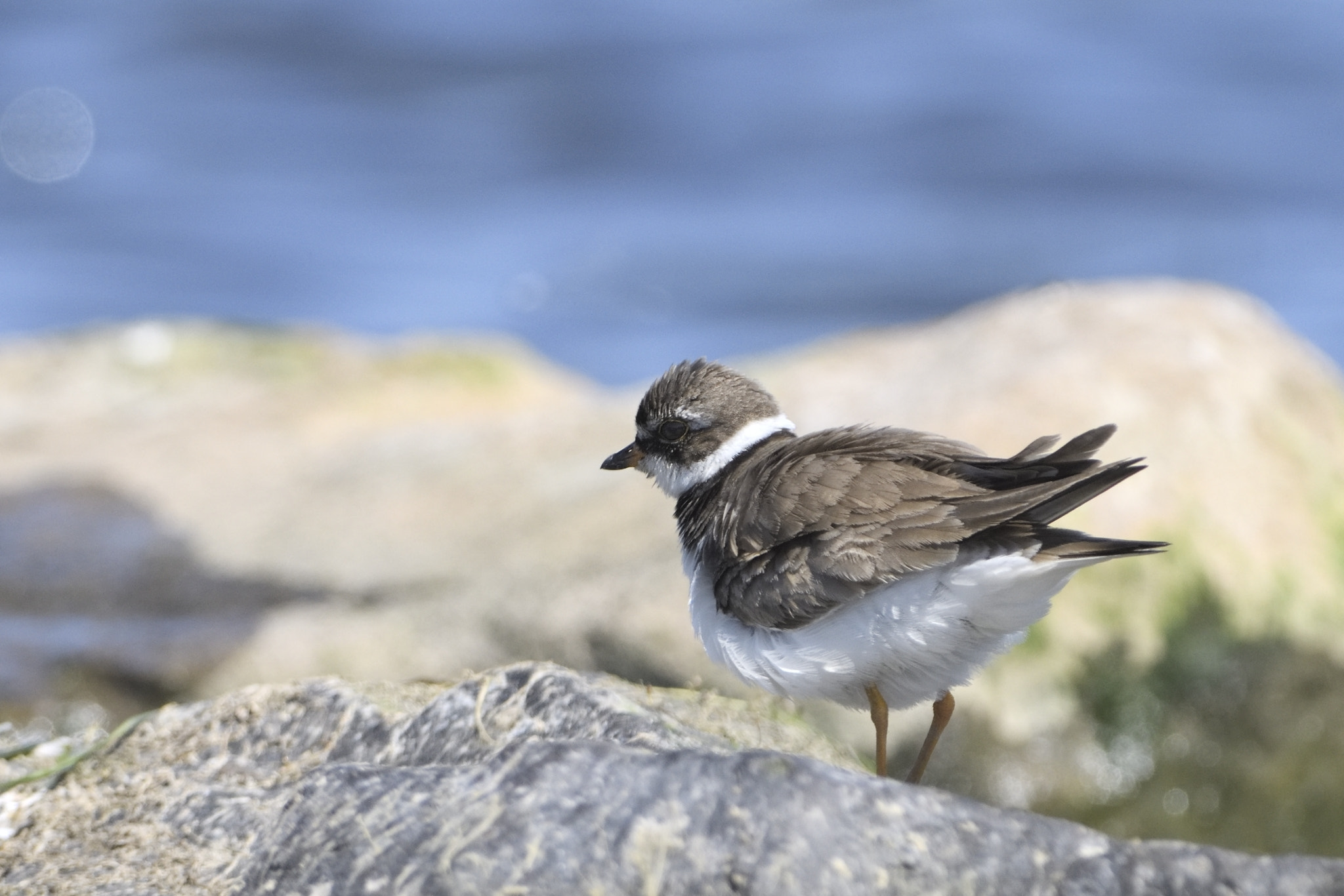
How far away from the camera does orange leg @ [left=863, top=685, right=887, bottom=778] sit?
17.9ft

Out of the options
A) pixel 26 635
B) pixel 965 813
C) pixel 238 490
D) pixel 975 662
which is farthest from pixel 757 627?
pixel 238 490

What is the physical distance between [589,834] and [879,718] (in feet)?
6.09

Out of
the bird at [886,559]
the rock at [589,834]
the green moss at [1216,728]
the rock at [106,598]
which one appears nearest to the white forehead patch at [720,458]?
the bird at [886,559]

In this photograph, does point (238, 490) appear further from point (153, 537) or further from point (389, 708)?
point (389, 708)

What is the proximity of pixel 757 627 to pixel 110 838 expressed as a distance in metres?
2.37

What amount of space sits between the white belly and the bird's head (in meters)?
1.10

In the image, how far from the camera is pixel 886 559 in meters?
5.15

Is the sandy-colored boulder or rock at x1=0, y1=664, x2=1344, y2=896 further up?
the sandy-colored boulder

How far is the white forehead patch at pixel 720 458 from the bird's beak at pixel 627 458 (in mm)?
131

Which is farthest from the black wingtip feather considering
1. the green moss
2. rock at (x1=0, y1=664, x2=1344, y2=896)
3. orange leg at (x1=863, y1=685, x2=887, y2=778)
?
the green moss

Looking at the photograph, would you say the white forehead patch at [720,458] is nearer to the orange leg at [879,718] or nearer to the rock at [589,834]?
the orange leg at [879,718]

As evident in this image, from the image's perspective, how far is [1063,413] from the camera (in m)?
8.79

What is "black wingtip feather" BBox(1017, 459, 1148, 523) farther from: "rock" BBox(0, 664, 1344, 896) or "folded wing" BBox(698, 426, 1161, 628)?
"rock" BBox(0, 664, 1344, 896)

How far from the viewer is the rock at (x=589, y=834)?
377 cm
